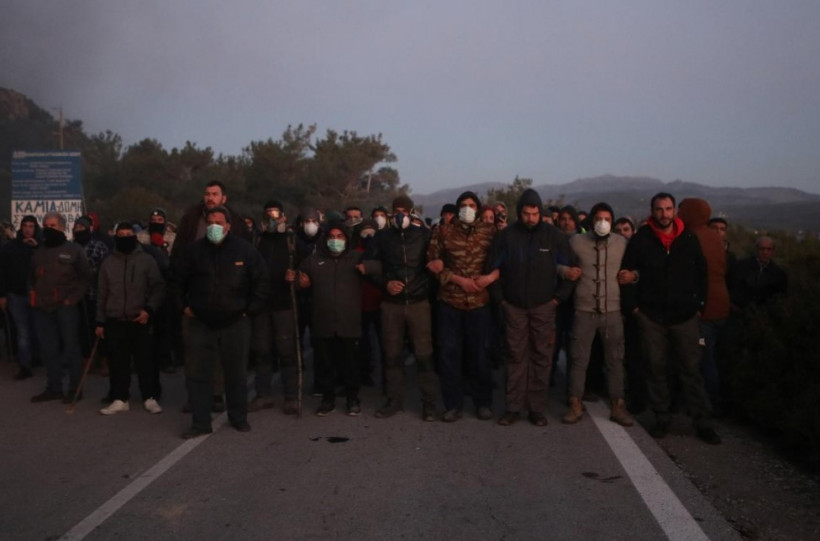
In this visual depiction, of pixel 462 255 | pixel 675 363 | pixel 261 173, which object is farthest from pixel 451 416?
pixel 261 173

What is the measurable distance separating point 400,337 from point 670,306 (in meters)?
2.62

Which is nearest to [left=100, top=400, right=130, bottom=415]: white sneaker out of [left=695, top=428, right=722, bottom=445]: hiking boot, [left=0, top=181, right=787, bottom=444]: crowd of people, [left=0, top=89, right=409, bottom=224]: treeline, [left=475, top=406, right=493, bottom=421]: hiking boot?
[left=0, top=181, right=787, bottom=444]: crowd of people

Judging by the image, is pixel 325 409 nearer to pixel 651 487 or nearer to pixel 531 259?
pixel 531 259

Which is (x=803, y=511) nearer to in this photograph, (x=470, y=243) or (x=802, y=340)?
(x=802, y=340)

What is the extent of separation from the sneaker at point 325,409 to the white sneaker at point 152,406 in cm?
169

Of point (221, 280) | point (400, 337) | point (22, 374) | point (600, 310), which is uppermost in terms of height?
point (221, 280)

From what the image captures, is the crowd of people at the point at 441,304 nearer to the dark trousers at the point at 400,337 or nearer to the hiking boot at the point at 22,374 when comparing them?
the dark trousers at the point at 400,337

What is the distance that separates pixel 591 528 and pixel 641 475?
1.20m

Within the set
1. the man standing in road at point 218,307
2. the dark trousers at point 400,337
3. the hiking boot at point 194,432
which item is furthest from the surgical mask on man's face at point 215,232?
the dark trousers at point 400,337

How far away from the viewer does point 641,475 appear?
244 inches

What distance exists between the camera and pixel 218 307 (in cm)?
762

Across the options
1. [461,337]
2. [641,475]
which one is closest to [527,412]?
[461,337]

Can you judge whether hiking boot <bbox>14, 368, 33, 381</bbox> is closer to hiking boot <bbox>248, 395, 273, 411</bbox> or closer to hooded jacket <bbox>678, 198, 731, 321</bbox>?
hiking boot <bbox>248, 395, 273, 411</bbox>

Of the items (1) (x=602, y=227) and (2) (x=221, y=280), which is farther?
(1) (x=602, y=227)
